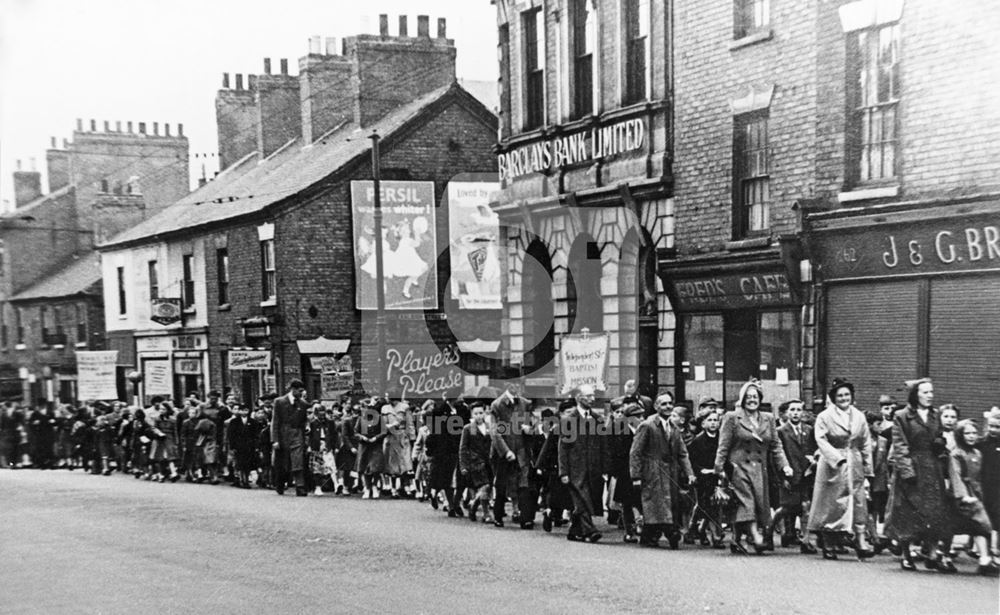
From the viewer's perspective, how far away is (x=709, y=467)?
12.2 metres

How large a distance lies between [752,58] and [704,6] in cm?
150

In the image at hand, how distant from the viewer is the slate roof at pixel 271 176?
3117 cm

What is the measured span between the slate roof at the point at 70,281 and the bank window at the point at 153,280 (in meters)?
5.86

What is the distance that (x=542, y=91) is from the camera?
2280 centimetres

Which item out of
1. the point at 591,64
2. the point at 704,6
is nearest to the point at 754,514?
the point at 704,6

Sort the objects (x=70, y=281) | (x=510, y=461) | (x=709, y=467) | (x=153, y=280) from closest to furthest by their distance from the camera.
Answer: (x=709, y=467), (x=510, y=461), (x=153, y=280), (x=70, y=281)

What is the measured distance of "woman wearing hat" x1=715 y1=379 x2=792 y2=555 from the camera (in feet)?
37.3

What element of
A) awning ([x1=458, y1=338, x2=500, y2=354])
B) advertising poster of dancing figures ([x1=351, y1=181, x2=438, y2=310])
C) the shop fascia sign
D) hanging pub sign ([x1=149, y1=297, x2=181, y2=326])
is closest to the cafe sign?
the shop fascia sign

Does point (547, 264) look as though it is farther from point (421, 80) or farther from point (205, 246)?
point (205, 246)

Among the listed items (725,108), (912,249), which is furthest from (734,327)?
(912,249)

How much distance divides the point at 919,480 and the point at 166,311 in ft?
94.9

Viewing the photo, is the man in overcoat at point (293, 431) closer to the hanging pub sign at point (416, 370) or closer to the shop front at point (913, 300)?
the shop front at point (913, 300)

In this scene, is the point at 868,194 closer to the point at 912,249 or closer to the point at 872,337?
the point at 912,249

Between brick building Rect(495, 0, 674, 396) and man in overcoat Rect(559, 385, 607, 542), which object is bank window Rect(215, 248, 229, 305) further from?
man in overcoat Rect(559, 385, 607, 542)
